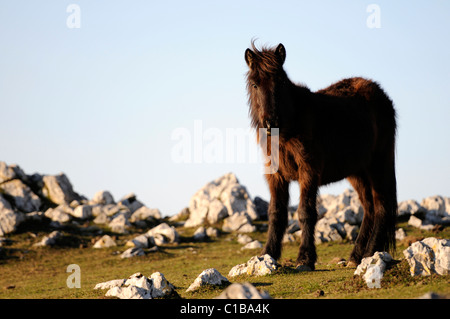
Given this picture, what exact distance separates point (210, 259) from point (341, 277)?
9.87 m

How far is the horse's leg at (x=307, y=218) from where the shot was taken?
10.3 metres

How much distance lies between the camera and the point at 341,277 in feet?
31.1

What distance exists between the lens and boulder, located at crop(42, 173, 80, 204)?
30.4 metres

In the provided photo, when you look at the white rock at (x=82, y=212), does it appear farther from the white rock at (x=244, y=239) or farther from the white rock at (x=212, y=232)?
the white rock at (x=244, y=239)

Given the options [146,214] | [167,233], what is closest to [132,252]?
[167,233]

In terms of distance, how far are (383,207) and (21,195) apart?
22.5m

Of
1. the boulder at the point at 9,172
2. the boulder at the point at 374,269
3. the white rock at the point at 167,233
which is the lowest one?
the white rock at the point at 167,233

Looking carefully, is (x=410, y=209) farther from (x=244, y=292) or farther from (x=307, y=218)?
(x=244, y=292)

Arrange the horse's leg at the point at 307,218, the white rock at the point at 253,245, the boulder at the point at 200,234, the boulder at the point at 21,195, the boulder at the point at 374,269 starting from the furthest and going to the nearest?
the boulder at the point at 21,195 < the boulder at the point at 200,234 < the white rock at the point at 253,245 < the horse's leg at the point at 307,218 < the boulder at the point at 374,269

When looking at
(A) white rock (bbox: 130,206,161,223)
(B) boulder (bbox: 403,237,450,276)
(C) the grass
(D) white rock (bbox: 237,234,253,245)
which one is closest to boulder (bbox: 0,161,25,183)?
(C) the grass

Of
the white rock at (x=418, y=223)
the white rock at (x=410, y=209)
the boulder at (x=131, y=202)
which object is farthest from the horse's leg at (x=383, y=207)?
the boulder at (x=131, y=202)

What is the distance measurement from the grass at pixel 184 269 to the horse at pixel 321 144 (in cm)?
120

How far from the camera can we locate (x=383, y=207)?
12367 millimetres
